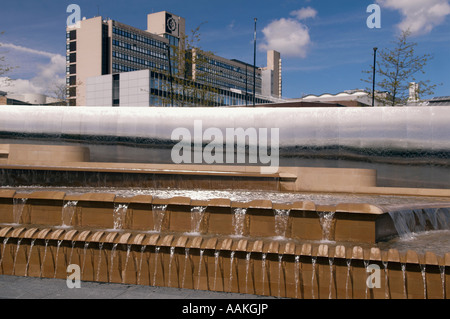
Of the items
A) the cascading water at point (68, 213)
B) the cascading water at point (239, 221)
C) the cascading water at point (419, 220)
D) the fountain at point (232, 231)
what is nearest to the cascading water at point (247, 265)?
the fountain at point (232, 231)

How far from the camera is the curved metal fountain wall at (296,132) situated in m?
17.0

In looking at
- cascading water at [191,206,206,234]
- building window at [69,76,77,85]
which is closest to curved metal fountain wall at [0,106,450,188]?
cascading water at [191,206,206,234]

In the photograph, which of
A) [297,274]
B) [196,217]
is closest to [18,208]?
[196,217]

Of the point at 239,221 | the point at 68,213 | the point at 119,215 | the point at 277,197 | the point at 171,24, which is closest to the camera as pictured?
the point at 239,221

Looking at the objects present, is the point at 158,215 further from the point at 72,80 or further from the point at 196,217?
the point at 72,80

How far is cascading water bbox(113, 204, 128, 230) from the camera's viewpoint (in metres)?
9.42

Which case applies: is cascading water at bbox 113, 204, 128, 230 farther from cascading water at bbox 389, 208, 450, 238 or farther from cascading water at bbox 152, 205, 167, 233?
cascading water at bbox 389, 208, 450, 238

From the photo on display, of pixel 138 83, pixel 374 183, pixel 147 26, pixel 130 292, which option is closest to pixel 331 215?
pixel 130 292

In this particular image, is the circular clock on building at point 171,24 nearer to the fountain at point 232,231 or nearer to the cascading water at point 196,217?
the fountain at point 232,231

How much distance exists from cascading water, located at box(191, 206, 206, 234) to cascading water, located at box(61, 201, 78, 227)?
2888 millimetres

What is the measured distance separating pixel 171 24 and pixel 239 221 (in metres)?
132

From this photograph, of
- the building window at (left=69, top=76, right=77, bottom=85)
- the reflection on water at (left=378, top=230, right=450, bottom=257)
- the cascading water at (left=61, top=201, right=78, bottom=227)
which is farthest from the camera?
the building window at (left=69, top=76, right=77, bottom=85)

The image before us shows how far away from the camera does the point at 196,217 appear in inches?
359
